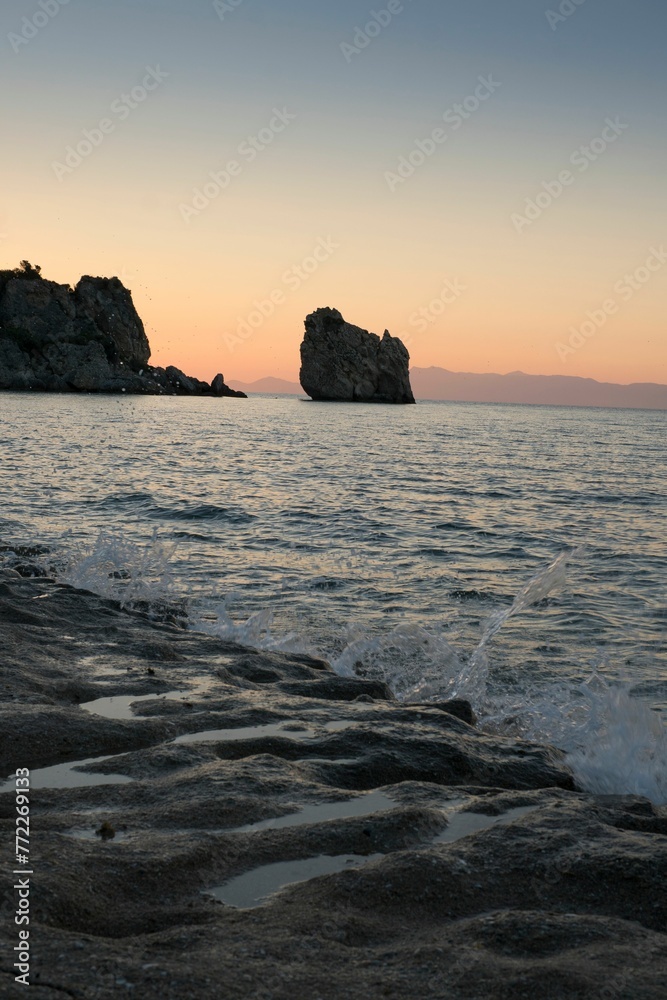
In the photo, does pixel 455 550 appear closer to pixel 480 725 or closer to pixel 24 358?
pixel 480 725

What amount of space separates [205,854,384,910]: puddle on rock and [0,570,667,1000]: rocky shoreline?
1 centimetres

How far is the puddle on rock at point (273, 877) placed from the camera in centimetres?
363

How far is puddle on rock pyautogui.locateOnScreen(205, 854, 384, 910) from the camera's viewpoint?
11.9 feet

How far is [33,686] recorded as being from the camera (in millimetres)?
6746

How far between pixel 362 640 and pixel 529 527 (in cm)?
1115

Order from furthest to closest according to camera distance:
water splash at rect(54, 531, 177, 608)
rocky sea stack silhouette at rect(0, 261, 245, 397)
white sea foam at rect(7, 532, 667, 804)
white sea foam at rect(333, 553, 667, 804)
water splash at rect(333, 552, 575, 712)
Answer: rocky sea stack silhouette at rect(0, 261, 245, 397) < water splash at rect(54, 531, 177, 608) < water splash at rect(333, 552, 575, 712) < white sea foam at rect(7, 532, 667, 804) < white sea foam at rect(333, 553, 667, 804)

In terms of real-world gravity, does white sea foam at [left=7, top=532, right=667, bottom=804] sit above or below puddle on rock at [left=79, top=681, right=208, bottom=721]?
below

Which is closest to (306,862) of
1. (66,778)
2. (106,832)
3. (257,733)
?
(106,832)

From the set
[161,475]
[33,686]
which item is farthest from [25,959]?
[161,475]

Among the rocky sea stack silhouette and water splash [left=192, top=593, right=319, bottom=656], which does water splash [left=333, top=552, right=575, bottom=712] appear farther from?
the rocky sea stack silhouette

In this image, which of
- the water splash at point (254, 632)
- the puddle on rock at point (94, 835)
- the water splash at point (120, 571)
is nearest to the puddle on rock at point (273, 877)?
the puddle on rock at point (94, 835)

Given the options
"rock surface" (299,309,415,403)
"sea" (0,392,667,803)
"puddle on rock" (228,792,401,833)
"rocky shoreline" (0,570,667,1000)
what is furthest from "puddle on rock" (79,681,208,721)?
"rock surface" (299,309,415,403)

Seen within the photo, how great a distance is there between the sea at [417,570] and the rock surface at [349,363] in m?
113

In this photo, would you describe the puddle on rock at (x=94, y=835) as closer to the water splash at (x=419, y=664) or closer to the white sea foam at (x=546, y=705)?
the white sea foam at (x=546, y=705)
